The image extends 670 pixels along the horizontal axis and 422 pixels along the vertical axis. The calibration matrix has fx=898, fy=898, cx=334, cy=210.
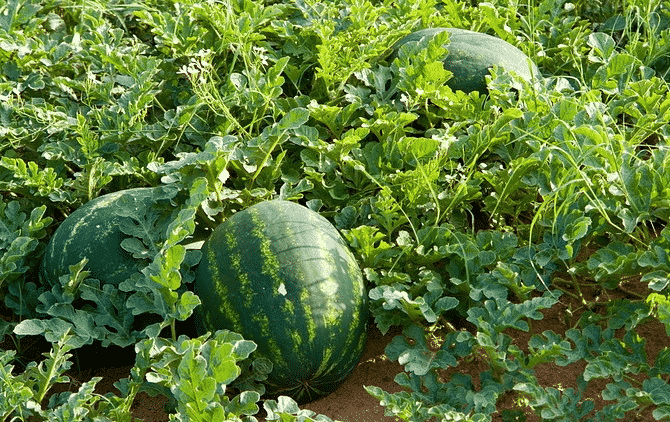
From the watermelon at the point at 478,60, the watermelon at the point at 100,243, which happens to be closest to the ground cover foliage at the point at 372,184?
the watermelon at the point at 100,243

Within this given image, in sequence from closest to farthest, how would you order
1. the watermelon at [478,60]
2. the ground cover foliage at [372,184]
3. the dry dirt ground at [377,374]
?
the ground cover foliage at [372,184] < the dry dirt ground at [377,374] < the watermelon at [478,60]

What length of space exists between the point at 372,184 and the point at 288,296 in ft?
2.60

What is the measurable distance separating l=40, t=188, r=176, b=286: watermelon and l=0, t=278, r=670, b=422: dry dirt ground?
0.98ft

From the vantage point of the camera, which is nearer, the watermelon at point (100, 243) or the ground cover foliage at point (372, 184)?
the ground cover foliage at point (372, 184)

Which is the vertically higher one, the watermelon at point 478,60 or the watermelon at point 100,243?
the watermelon at point 478,60

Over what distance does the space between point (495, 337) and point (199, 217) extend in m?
1.18

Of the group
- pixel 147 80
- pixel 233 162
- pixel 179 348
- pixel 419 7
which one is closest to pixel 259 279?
pixel 179 348

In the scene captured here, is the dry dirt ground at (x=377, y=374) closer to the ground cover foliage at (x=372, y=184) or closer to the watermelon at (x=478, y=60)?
the ground cover foliage at (x=372, y=184)

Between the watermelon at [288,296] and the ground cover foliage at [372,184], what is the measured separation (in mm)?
87

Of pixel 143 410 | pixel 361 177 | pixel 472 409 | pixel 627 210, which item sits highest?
pixel 627 210

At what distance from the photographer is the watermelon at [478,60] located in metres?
3.86

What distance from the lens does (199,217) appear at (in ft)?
11.0

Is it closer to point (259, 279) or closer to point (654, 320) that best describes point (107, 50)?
point (259, 279)

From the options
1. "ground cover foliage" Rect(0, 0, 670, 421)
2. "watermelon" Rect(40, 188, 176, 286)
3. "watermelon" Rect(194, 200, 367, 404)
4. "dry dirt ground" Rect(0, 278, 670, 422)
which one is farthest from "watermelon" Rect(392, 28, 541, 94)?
"watermelon" Rect(40, 188, 176, 286)
